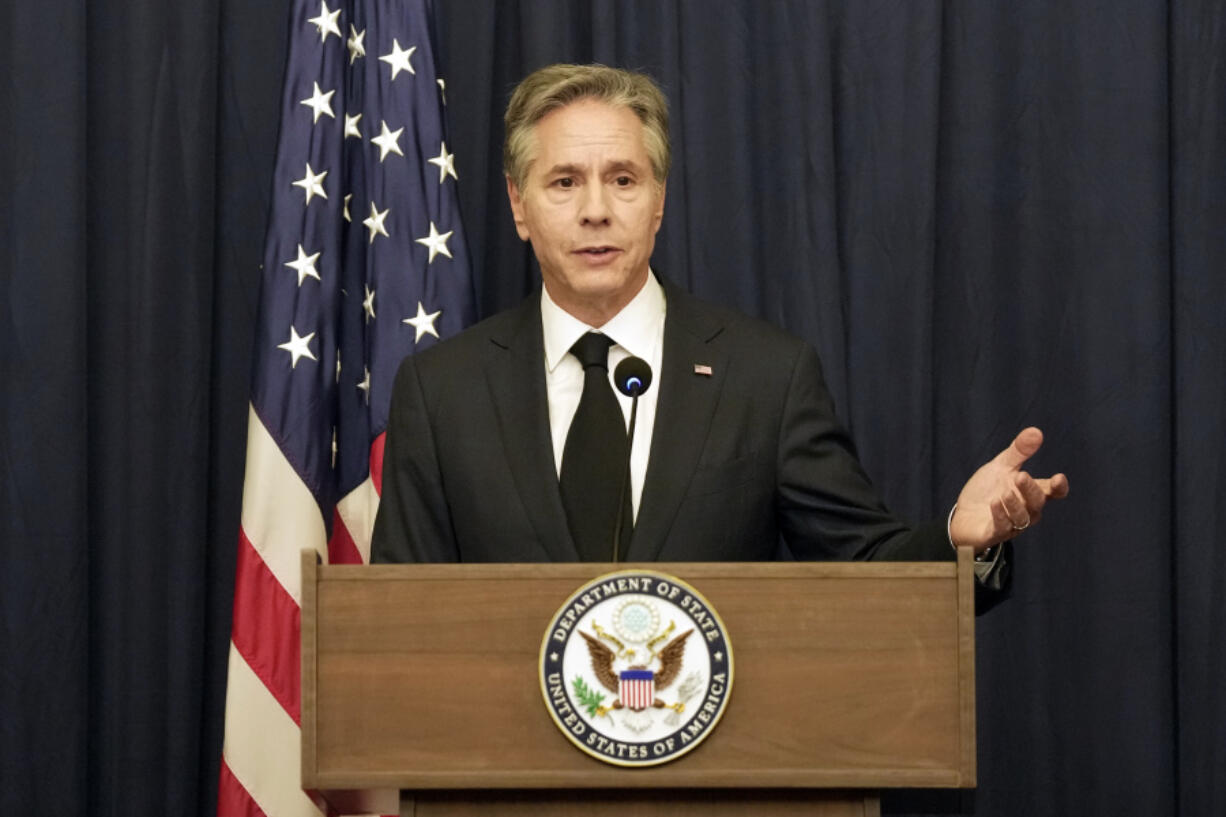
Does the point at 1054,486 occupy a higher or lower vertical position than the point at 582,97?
lower

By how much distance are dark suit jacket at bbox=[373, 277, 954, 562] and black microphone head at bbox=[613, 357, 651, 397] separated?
36 cm

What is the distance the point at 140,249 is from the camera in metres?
3.74

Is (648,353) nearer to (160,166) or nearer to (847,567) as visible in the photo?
(847,567)

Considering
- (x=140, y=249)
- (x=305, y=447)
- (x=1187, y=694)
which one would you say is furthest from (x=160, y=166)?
(x=1187, y=694)

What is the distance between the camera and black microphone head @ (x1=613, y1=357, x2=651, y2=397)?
2.17 metres

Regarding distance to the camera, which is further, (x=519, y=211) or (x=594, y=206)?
(x=519, y=211)

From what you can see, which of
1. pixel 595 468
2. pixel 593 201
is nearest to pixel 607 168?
pixel 593 201

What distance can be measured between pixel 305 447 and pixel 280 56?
3.71 ft

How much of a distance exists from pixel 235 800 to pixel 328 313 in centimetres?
106

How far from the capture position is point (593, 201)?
8.91 feet

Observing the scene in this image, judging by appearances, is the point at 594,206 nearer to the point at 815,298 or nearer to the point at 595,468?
the point at 595,468

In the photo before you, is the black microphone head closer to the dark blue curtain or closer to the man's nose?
the man's nose

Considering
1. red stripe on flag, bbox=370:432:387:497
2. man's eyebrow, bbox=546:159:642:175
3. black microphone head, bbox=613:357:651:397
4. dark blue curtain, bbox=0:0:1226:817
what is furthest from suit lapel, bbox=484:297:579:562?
dark blue curtain, bbox=0:0:1226:817

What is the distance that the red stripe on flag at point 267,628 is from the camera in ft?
10.7
